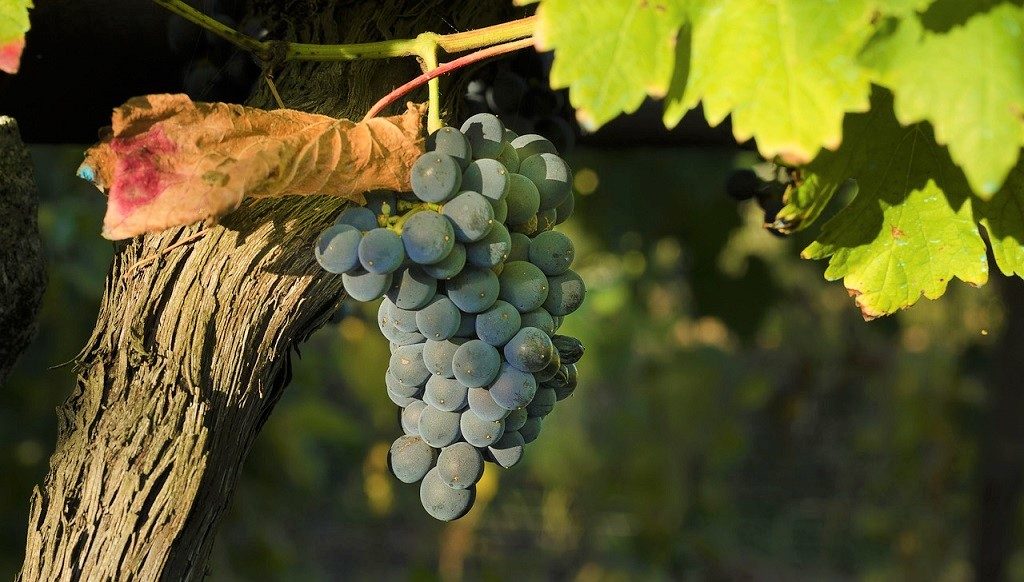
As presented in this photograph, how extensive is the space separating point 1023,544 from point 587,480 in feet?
6.60

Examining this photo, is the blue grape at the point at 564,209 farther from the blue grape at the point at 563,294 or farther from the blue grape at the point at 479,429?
the blue grape at the point at 479,429

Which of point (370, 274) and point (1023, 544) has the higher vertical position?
point (370, 274)

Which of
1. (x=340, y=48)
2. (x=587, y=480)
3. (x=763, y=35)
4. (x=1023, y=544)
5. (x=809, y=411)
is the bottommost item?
(x=1023, y=544)

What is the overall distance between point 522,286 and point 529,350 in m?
0.05

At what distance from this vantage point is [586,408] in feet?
17.5

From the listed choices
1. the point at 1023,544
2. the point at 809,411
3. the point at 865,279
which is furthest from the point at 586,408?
the point at 865,279

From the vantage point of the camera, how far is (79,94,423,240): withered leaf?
0.68m

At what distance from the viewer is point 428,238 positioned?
678 mm

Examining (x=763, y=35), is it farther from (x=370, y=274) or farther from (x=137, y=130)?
(x=137, y=130)

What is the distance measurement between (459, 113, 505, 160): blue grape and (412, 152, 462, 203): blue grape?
38 millimetres

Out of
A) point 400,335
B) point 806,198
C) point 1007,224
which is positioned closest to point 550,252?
point 400,335

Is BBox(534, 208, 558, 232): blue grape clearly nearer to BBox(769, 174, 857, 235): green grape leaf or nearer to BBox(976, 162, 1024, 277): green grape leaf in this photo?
BBox(769, 174, 857, 235): green grape leaf

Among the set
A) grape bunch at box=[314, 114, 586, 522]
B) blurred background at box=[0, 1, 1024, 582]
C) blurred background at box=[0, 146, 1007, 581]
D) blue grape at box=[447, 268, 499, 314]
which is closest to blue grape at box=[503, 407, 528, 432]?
grape bunch at box=[314, 114, 586, 522]

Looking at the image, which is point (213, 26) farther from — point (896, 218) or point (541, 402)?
point (896, 218)
